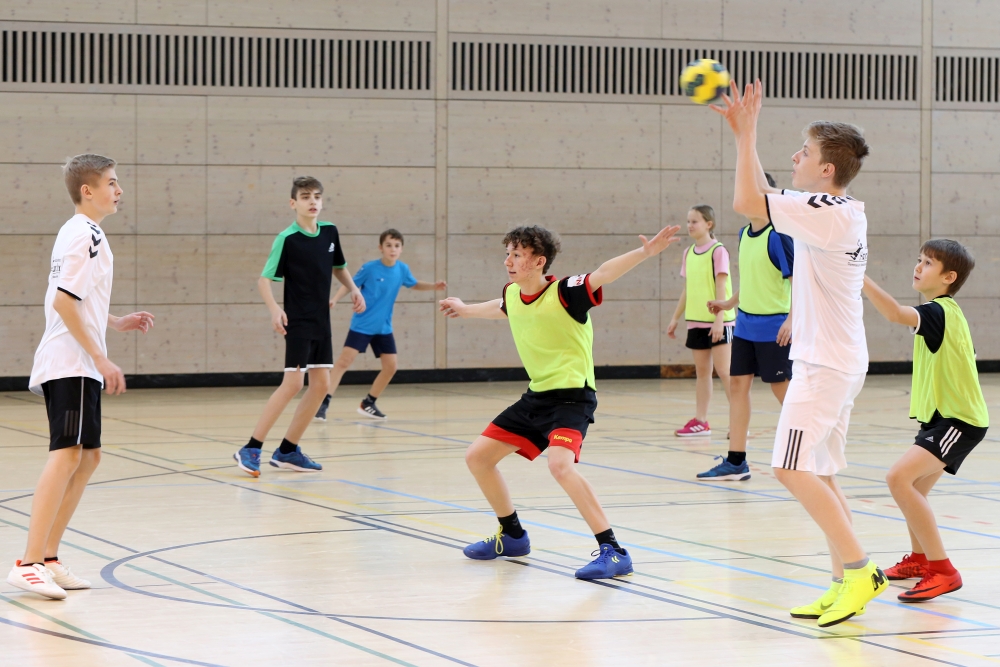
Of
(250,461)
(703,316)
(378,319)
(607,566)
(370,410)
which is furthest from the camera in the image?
(378,319)

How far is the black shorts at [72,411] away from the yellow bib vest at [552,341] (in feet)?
6.27

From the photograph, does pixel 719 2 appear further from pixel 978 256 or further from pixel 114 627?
pixel 114 627

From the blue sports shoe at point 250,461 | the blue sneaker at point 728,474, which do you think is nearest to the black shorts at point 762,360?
the blue sneaker at point 728,474

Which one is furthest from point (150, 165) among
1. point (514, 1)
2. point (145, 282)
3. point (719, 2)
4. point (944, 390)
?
point (944, 390)

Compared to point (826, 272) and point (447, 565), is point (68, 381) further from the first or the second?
point (826, 272)

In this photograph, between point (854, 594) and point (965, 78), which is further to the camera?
point (965, 78)

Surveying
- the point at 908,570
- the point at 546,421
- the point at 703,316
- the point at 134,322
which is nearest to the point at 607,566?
the point at 546,421

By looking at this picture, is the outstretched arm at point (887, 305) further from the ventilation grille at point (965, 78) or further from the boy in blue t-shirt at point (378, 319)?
the ventilation grille at point (965, 78)

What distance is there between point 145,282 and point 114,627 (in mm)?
11556

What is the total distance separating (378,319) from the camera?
44.1ft

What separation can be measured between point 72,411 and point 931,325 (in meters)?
3.62

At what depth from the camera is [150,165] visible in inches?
631

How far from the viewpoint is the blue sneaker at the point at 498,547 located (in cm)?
644

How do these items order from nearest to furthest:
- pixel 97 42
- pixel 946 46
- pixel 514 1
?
pixel 97 42, pixel 514 1, pixel 946 46
